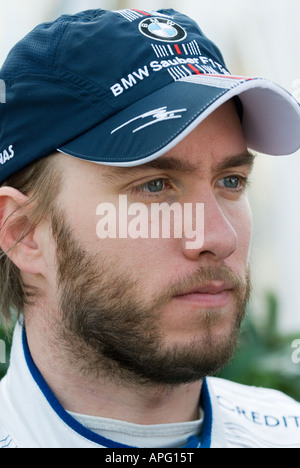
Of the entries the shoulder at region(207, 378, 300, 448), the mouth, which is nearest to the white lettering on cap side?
the mouth

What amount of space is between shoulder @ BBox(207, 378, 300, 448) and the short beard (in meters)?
0.35

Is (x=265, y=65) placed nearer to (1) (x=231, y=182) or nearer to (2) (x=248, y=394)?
(2) (x=248, y=394)

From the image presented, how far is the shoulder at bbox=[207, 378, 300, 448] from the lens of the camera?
2.16m

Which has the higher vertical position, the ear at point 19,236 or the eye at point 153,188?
the eye at point 153,188

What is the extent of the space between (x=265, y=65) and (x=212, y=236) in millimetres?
3833

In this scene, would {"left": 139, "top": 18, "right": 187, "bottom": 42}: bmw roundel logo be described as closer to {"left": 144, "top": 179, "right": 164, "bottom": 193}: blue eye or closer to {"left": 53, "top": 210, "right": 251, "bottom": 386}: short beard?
{"left": 144, "top": 179, "right": 164, "bottom": 193}: blue eye

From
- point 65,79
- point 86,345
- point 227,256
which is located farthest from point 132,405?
point 65,79

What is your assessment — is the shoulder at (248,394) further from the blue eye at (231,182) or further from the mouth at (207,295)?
the blue eye at (231,182)

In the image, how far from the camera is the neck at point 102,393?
1940 mm

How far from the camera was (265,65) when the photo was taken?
5332 mm

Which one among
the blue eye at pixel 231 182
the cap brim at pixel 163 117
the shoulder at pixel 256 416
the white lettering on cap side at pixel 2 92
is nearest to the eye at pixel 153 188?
the cap brim at pixel 163 117
